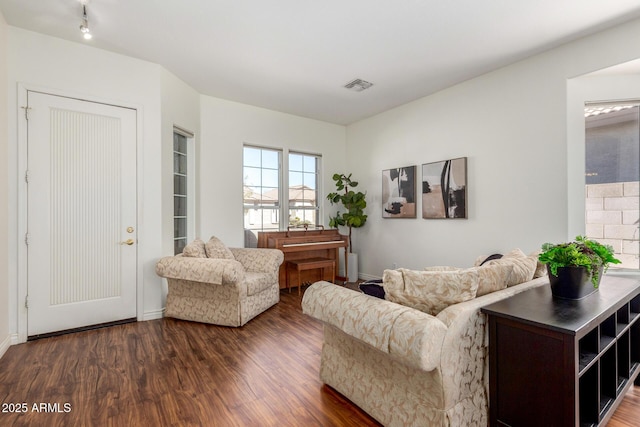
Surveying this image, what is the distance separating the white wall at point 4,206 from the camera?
261 cm

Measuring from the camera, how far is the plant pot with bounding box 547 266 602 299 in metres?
1.79

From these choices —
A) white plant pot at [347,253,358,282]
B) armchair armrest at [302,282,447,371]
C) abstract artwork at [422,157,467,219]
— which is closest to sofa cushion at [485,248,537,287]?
armchair armrest at [302,282,447,371]

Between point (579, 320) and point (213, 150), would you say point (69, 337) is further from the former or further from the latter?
point (579, 320)

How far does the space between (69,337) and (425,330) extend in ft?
10.8

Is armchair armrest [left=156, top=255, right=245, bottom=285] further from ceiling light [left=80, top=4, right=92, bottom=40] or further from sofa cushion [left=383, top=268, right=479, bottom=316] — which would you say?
ceiling light [left=80, top=4, right=92, bottom=40]

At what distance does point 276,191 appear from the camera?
5113mm

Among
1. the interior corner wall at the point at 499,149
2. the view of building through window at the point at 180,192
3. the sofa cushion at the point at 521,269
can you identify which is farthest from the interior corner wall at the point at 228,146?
the sofa cushion at the point at 521,269

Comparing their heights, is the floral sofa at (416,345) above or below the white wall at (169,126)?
below

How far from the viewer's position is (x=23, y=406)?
75.2 inches

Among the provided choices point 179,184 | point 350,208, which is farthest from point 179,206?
point 350,208

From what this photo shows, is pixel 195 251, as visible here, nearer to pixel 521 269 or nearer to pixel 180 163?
pixel 180 163

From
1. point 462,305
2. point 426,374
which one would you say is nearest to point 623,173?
point 462,305

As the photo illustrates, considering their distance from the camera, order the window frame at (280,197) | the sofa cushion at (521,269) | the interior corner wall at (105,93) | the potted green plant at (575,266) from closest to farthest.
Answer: the potted green plant at (575,266) < the sofa cushion at (521,269) < the interior corner wall at (105,93) < the window frame at (280,197)

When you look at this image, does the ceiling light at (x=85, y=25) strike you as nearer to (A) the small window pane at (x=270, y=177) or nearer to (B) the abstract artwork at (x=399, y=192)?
(A) the small window pane at (x=270, y=177)
